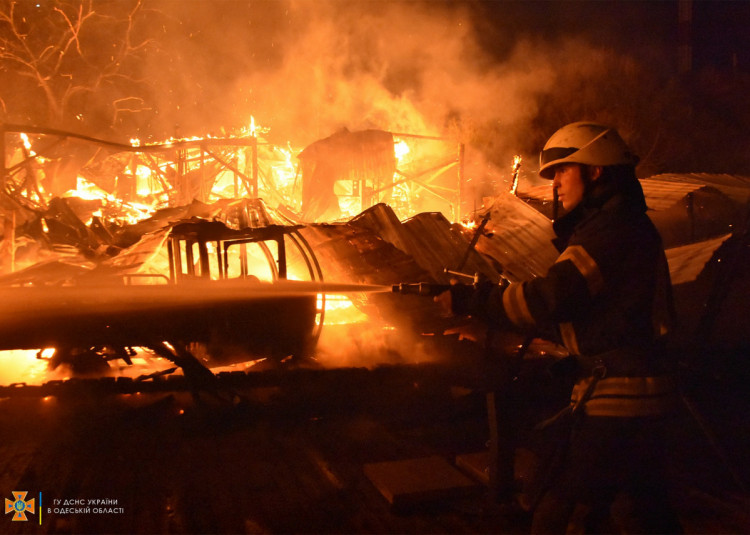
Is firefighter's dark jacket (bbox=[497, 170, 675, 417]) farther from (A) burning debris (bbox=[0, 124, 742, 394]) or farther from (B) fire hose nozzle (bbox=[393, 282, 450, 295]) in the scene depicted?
(A) burning debris (bbox=[0, 124, 742, 394])

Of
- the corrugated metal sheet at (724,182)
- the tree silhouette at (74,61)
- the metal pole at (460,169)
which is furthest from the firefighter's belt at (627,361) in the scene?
the tree silhouette at (74,61)

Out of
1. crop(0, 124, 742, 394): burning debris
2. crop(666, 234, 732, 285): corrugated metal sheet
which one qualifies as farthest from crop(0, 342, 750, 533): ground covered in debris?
crop(666, 234, 732, 285): corrugated metal sheet

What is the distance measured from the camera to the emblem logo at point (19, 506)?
13.0ft

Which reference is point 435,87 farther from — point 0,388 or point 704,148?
point 0,388

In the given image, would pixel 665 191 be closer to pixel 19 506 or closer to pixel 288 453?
pixel 288 453

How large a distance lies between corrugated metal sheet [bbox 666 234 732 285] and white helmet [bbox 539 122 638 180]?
430cm

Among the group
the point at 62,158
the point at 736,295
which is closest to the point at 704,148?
the point at 736,295

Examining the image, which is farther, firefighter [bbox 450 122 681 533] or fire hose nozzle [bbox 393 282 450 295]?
fire hose nozzle [bbox 393 282 450 295]

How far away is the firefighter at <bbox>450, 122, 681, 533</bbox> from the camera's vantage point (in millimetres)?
2600

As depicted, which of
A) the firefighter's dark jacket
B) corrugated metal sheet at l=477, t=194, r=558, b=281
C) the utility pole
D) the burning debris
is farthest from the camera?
the utility pole

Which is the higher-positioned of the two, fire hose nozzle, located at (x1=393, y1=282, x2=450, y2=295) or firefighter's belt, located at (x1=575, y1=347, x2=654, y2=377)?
fire hose nozzle, located at (x1=393, y1=282, x2=450, y2=295)

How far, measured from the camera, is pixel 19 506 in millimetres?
4055

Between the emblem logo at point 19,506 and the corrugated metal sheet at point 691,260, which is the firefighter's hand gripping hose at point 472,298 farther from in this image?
the corrugated metal sheet at point 691,260

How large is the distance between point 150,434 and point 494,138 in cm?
1628
